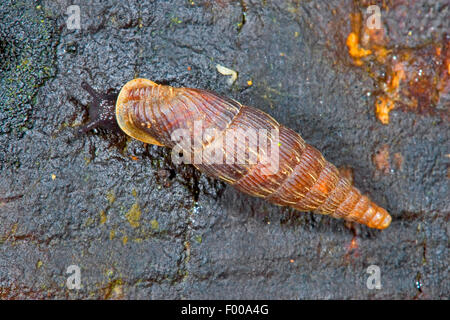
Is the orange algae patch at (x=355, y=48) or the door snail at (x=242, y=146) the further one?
the orange algae patch at (x=355, y=48)

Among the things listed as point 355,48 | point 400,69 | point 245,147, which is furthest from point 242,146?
point 400,69

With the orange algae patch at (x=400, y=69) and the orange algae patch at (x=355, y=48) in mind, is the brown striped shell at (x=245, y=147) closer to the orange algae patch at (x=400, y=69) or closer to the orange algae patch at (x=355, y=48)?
the orange algae patch at (x=400, y=69)

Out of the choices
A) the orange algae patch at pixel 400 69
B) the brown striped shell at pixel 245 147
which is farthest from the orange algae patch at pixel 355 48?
the brown striped shell at pixel 245 147

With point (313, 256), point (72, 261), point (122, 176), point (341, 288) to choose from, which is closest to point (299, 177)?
point (313, 256)

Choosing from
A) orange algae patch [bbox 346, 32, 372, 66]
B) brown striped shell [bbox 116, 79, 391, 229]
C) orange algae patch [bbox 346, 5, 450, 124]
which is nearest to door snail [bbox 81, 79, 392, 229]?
brown striped shell [bbox 116, 79, 391, 229]

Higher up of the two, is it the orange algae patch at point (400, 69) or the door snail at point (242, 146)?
the orange algae patch at point (400, 69)

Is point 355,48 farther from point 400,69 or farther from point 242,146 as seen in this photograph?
point 242,146

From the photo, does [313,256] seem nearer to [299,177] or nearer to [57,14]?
[299,177]
